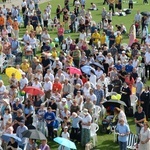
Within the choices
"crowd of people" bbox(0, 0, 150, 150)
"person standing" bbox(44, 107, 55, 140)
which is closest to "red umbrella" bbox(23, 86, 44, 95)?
"crowd of people" bbox(0, 0, 150, 150)

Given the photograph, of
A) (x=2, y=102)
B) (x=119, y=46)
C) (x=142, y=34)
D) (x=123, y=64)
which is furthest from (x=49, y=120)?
(x=142, y=34)

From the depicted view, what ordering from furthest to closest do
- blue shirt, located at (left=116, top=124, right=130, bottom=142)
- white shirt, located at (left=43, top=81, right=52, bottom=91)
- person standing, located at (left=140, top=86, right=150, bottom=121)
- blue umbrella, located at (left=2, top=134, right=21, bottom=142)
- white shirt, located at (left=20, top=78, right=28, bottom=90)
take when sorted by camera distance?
white shirt, located at (left=20, top=78, right=28, bottom=90) → white shirt, located at (left=43, top=81, right=52, bottom=91) → person standing, located at (left=140, top=86, right=150, bottom=121) → blue shirt, located at (left=116, top=124, right=130, bottom=142) → blue umbrella, located at (left=2, top=134, right=21, bottom=142)

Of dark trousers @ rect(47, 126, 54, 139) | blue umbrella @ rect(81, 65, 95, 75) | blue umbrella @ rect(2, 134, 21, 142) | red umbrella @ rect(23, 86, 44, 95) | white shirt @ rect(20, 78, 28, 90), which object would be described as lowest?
dark trousers @ rect(47, 126, 54, 139)

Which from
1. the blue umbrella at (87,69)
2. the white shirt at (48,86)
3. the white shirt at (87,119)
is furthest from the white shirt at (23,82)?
the white shirt at (87,119)

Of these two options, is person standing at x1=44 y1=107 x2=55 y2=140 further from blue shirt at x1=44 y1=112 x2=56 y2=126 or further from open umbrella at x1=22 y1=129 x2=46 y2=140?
open umbrella at x1=22 y1=129 x2=46 y2=140

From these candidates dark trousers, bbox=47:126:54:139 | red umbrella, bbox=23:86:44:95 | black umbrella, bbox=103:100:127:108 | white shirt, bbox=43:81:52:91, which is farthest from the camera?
white shirt, bbox=43:81:52:91

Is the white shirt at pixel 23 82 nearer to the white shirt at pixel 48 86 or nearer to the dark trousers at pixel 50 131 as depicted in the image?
the white shirt at pixel 48 86

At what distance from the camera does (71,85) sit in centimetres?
2047

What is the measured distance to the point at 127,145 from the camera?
1684cm

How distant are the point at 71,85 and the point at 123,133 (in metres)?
4.82

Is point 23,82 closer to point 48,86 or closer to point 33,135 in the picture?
point 48,86

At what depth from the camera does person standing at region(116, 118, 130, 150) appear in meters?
16.2

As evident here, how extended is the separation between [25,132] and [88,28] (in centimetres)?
1771

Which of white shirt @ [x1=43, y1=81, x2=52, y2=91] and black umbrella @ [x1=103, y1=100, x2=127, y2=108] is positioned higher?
white shirt @ [x1=43, y1=81, x2=52, y2=91]
